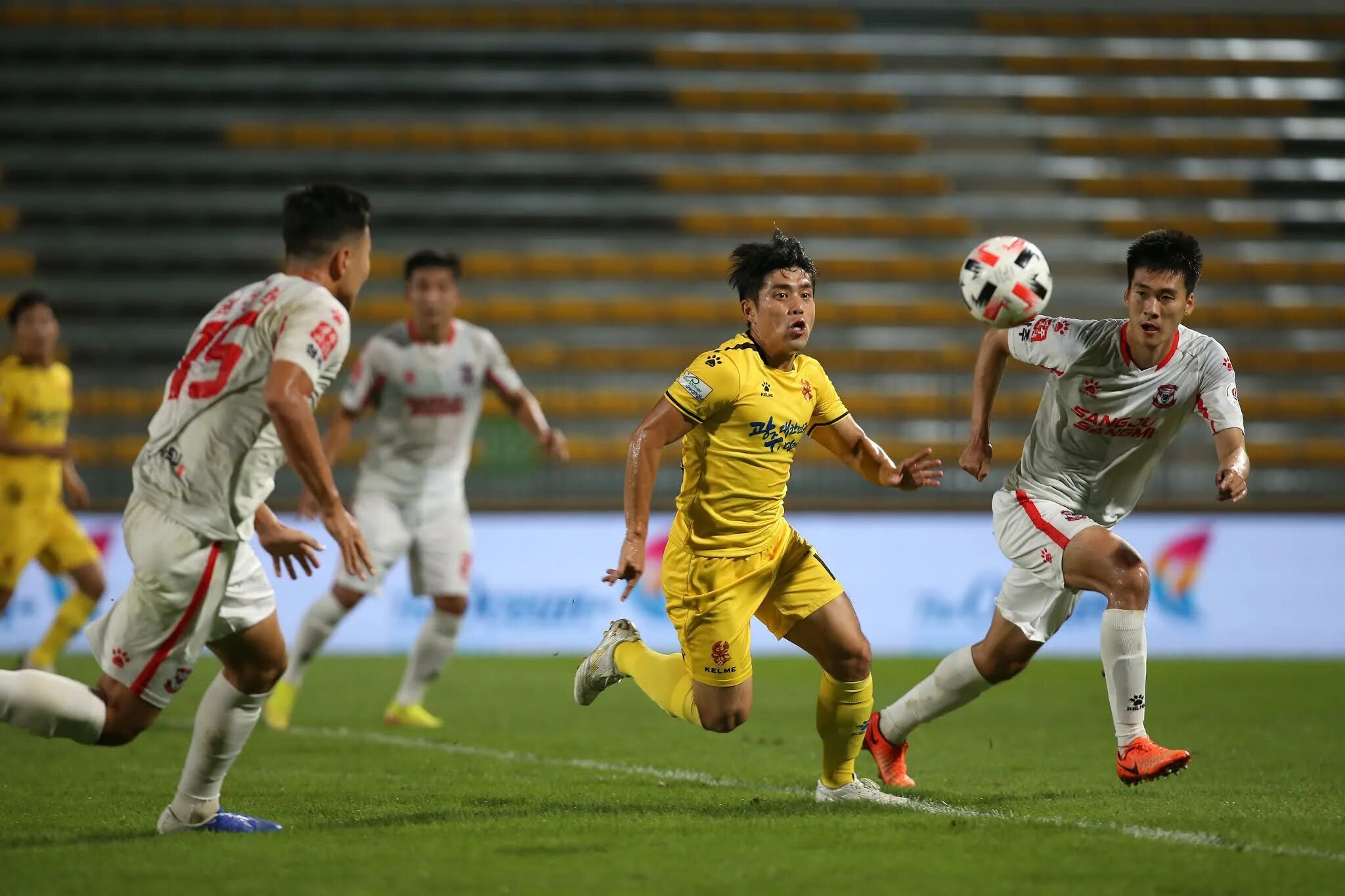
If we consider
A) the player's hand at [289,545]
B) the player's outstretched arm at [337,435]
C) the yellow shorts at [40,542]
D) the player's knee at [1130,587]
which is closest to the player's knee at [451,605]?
the player's outstretched arm at [337,435]

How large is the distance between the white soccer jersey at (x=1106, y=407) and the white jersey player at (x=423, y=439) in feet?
11.5

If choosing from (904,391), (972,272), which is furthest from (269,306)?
(904,391)

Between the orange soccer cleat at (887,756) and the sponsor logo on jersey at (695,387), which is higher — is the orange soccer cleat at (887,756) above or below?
below

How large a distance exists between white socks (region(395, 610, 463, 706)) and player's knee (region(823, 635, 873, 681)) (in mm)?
3706

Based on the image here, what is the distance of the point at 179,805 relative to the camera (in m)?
4.98

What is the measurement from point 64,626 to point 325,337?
261 inches

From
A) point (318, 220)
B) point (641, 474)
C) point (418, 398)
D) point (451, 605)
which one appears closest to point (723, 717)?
point (641, 474)

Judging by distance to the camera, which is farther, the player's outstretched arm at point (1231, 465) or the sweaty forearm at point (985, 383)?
the sweaty forearm at point (985, 383)

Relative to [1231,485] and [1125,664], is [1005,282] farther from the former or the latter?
[1125,664]

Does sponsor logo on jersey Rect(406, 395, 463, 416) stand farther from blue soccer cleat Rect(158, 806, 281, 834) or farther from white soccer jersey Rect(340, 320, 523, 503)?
blue soccer cleat Rect(158, 806, 281, 834)

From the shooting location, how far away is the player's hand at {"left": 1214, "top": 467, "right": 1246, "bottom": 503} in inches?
206

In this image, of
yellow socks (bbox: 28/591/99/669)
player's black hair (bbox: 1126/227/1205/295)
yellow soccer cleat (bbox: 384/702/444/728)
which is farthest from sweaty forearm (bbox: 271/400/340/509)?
yellow socks (bbox: 28/591/99/669)

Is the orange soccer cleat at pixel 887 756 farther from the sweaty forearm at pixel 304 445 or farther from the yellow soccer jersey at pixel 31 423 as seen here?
the yellow soccer jersey at pixel 31 423

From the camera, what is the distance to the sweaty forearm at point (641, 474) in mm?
5379
